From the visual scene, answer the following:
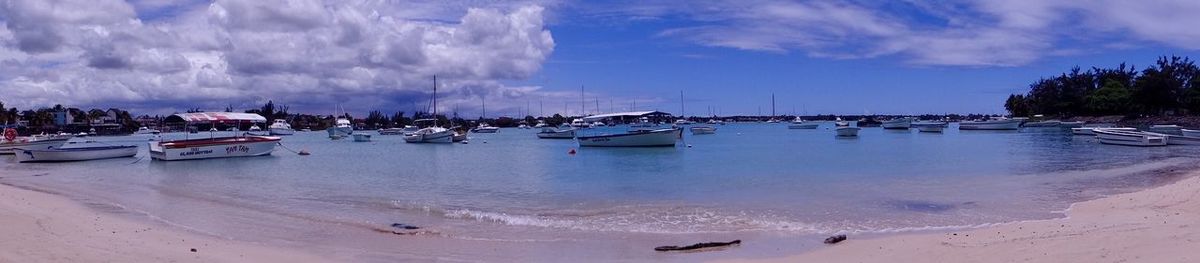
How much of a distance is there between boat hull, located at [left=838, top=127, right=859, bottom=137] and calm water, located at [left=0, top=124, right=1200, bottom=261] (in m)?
40.7

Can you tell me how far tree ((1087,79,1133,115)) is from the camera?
10412cm

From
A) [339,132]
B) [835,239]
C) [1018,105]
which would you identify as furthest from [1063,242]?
[1018,105]

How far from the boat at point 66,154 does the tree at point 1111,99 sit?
109 m

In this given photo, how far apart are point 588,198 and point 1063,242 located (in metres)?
12.6

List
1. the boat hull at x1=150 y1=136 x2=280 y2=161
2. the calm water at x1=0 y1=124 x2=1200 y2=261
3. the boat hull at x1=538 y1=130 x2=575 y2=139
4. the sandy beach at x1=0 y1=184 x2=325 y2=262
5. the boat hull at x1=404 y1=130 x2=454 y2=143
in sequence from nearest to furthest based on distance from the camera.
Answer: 1. the sandy beach at x1=0 y1=184 x2=325 y2=262
2. the calm water at x1=0 y1=124 x2=1200 y2=261
3. the boat hull at x1=150 y1=136 x2=280 y2=161
4. the boat hull at x1=404 y1=130 x2=454 y2=143
5. the boat hull at x1=538 y1=130 x2=575 y2=139

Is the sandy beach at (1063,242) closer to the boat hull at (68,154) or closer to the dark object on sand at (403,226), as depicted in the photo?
the dark object on sand at (403,226)

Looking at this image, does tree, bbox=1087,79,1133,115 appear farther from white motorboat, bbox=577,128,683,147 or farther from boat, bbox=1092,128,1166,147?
white motorboat, bbox=577,128,683,147

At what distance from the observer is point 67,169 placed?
3681cm

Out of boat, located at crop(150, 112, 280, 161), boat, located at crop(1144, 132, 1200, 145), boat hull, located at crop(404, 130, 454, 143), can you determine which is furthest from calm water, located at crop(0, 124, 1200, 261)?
boat hull, located at crop(404, 130, 454, 143)

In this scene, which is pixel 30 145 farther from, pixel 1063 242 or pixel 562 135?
A: pixel 1063 242

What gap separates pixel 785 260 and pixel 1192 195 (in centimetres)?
1029

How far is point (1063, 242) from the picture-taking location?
10.3 metres

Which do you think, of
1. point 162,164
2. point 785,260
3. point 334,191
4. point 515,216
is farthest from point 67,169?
point 785,260

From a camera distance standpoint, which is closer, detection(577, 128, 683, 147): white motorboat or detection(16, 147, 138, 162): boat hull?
detection(16, 147, 138, 162): boat hull
